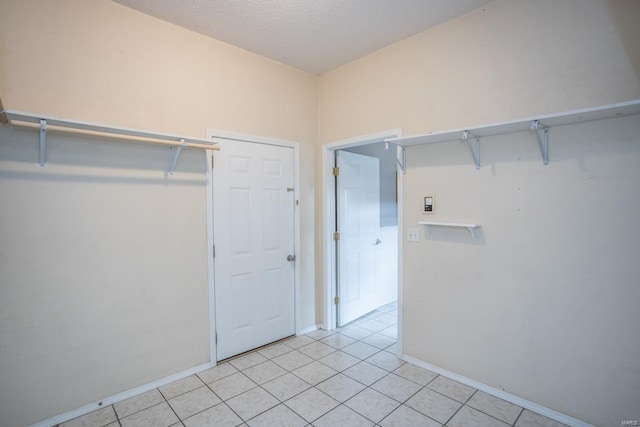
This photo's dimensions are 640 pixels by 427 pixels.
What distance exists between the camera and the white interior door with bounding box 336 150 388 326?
3.60 meters

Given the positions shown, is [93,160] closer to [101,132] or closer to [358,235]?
[101,132]

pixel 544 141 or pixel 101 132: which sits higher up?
pixel 101 132

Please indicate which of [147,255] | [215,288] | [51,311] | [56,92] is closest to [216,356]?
[215,288]

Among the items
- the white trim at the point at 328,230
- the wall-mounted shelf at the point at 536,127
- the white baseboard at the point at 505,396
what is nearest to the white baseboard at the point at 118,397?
the white trim at the point at 328,230

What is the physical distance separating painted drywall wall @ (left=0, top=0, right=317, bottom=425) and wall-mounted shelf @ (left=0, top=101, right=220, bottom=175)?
8 centimetres

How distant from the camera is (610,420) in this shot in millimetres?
1843

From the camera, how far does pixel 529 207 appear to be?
6.91ft

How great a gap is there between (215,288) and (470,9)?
3.05 meters

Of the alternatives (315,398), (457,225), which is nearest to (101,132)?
(315,398)

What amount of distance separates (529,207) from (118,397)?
323cm

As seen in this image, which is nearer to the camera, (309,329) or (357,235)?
(309,329)

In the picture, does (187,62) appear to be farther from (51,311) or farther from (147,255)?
(51,311)

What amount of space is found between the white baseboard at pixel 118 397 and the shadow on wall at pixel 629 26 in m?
3.66

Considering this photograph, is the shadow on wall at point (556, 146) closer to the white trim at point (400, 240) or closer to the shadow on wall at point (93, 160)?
the white trim at point (400, 240)
